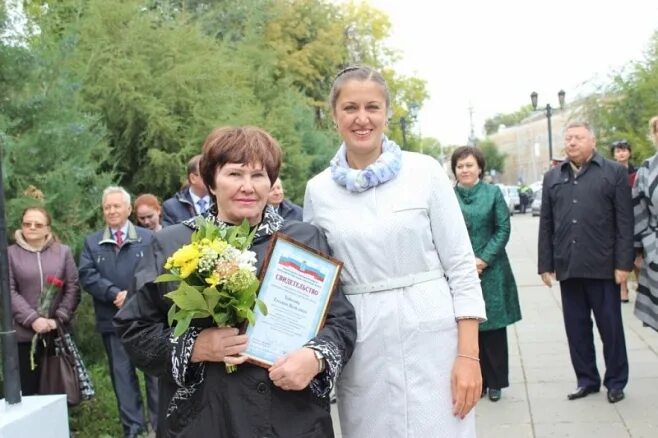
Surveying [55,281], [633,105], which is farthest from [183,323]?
[633,105]

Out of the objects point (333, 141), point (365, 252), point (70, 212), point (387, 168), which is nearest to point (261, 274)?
point (365, 252)

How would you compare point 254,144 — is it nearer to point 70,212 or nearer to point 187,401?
point 187,401

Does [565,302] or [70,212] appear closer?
[565,302]

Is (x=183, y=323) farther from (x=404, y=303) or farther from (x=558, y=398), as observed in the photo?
(x=558, y=398)

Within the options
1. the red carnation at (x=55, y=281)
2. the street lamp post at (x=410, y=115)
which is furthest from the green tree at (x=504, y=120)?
the red carnation at (x=55, y=281)

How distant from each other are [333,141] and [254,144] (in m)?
19.5

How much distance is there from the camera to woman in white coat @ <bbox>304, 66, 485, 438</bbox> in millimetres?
2762

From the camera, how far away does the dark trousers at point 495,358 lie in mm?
6438

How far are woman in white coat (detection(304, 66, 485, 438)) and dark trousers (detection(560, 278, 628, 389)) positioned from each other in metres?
3.73

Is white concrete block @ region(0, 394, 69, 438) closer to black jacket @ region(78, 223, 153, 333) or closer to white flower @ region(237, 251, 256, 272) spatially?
white flower @ region(237, 251, 256, 272)

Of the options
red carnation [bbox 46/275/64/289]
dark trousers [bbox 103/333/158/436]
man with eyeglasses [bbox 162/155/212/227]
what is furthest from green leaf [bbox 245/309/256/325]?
man with eyeglasses [bbox 162/155/212/227]

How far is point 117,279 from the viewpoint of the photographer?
616cm

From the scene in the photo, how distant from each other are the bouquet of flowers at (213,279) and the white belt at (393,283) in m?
0.45

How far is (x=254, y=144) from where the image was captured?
104 inches
